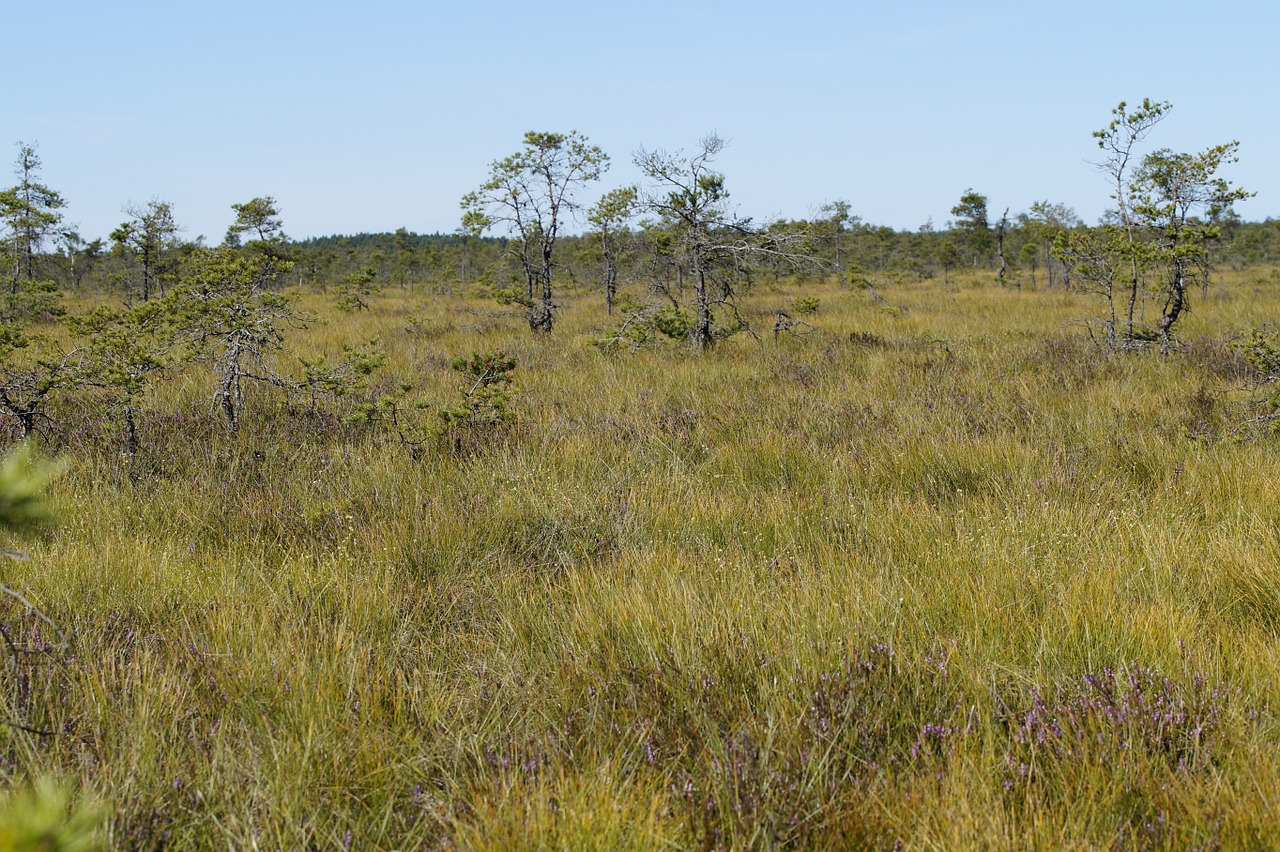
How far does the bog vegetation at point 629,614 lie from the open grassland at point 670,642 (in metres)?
0.02

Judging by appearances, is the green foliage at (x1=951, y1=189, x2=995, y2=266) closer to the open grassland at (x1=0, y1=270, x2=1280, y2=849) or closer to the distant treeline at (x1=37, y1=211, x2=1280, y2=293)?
the distant treeline at (x1=37, y1=211, x2=1280, y2=293)

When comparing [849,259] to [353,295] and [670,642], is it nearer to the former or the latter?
[353,295]

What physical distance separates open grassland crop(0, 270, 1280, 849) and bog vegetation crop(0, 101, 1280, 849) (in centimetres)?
2

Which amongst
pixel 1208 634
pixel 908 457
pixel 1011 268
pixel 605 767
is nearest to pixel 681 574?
pixel 605 767

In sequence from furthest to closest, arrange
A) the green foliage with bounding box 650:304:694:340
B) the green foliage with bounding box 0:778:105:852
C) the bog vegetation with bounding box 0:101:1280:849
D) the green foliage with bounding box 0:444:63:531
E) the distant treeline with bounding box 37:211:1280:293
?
1. the distant treeline with bounding box 37:211:1280:293
2. the green foliage with bounding box 650:304:694:340
3. the bog vegetation with bounding box 0:101:1280:849
4. the green foliage with bounding box 0:444:63:531
5. the green foliage with bounding box 0:778:105:852

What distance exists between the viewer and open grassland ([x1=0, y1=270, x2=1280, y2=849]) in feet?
5.79

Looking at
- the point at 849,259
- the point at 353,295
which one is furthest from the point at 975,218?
the point at 353,295

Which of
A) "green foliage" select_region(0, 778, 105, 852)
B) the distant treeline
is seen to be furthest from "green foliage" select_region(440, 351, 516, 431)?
the distant treeline

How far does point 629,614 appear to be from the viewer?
104 inches

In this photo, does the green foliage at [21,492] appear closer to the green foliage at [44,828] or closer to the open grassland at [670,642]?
the open grassland at [670,642]

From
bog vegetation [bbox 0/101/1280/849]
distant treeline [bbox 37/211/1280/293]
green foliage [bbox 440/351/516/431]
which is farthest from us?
distant treeline [bbox 37/211/1280/293]

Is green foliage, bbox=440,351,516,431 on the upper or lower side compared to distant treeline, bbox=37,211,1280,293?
lower

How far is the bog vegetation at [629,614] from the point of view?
1.76 metres

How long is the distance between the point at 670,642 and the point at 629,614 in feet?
0.67
